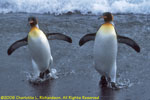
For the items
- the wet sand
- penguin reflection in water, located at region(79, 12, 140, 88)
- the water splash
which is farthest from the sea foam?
penguin reflection in water, located at region(79, 12, 140, 88)

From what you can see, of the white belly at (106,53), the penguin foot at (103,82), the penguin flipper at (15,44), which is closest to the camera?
the white belly at (106,53)

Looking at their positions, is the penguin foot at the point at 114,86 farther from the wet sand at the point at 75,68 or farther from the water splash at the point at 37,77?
the water splash at the point at 37,77

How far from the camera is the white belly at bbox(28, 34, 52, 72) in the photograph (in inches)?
A: 227

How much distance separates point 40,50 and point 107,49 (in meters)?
1.21

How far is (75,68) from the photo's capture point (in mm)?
6379

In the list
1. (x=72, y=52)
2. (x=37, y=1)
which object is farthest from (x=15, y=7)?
(x=72, y=52)

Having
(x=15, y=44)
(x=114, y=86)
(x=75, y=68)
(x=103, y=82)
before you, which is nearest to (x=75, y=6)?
(x=75, y=68)

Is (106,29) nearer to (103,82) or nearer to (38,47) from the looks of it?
(103,82)

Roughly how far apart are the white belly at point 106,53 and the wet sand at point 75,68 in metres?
0.31

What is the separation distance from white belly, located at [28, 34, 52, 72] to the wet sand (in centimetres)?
37

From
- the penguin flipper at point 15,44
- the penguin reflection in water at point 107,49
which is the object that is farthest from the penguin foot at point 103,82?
the penguin flipper at point 15,44

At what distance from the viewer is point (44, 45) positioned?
19.0ft

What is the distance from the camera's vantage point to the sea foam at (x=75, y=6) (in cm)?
1358

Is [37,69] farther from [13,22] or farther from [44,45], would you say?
[13,22]
